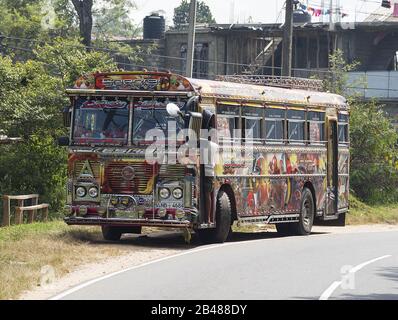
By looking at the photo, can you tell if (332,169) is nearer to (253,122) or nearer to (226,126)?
(253,122)

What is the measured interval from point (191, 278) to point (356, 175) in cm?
2183

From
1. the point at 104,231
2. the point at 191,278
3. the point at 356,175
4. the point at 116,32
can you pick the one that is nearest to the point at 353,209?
the point at 356,175

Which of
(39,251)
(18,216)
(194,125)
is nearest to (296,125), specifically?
(194,125)

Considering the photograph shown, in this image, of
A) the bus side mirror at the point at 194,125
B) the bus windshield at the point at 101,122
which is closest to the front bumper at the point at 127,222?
the bus windshield at the point at 101,122

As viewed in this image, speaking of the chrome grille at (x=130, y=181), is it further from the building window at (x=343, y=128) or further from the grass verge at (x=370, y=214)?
the grass verge at (x=370, y=214)

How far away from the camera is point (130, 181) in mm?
20172

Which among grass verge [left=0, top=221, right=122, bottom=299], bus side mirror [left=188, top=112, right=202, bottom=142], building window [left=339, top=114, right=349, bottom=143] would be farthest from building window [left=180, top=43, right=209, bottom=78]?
bus side mirror [left=188, top=112, right=202, bottom=142]

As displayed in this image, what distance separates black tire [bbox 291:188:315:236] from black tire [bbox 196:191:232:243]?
3.97 m

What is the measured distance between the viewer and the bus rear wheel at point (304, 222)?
25188 millimetres

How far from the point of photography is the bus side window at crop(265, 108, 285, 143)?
23225 mm

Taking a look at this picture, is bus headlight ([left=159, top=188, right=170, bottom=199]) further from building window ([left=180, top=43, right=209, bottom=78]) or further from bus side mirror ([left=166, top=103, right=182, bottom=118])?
building window ([left=180, top=43, right=209, bottom=78])

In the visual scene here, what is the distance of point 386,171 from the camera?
121 ft
